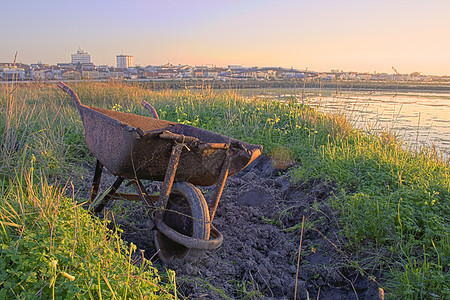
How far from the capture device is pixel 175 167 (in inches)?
98.9

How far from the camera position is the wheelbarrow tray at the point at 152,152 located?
2.44 metres

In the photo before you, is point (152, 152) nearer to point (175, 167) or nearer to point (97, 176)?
point (175, 167)

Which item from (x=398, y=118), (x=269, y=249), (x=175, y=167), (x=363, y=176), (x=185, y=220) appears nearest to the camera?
(x=175, y=167)

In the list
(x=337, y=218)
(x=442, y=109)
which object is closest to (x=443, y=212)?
(x=337, y=218)

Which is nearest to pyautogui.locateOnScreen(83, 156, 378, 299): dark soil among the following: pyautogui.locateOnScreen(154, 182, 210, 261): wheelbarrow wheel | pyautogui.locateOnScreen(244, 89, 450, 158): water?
pyautogui.locateOnScreen(154, 182, 210, 261): wheelbarrow wheel

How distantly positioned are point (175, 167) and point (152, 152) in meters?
0.22

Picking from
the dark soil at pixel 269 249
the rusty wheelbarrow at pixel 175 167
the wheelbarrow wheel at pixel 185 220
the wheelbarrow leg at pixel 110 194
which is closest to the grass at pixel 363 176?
the dark soil at pixel 269 249

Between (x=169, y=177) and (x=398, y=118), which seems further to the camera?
(x=398, y=118)

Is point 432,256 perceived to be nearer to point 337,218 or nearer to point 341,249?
point 341,249

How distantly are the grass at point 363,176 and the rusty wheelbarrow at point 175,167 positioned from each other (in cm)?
75

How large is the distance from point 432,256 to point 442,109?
10065 millimetres

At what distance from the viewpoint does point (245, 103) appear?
7293 millimetres

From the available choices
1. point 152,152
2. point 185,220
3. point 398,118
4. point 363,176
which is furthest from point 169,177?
point 398,118

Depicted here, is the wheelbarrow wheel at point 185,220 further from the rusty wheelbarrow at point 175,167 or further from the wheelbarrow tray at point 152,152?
the wheelbarrow tray at point 152,152
